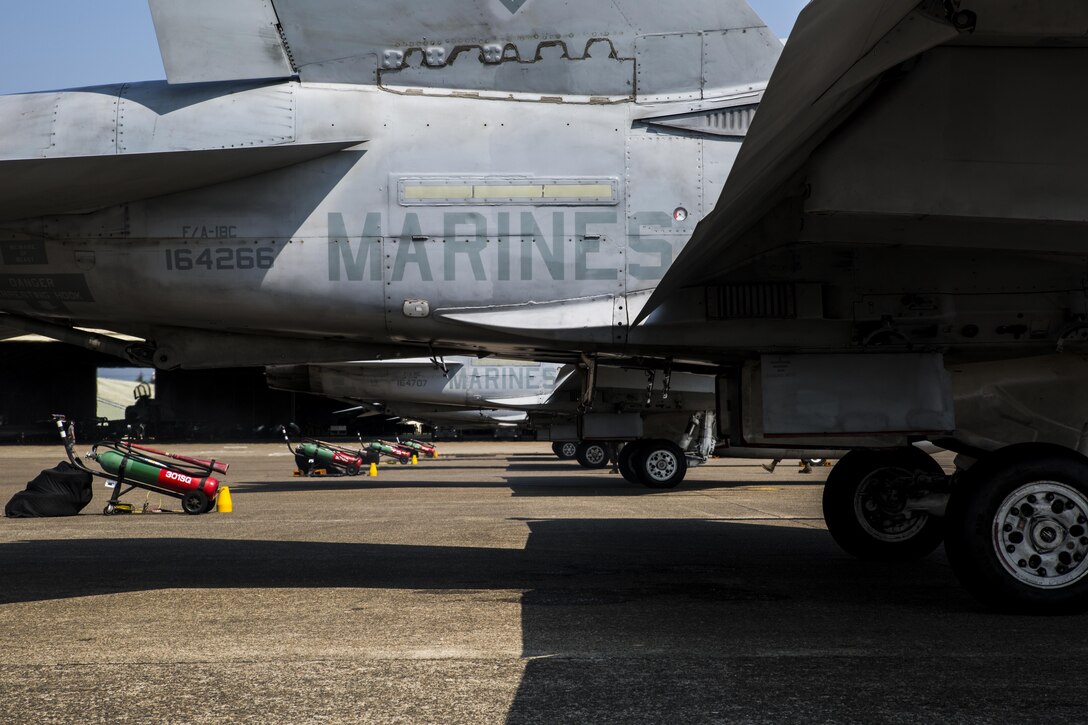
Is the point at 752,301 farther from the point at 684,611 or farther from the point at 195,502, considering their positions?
the point at 195,502

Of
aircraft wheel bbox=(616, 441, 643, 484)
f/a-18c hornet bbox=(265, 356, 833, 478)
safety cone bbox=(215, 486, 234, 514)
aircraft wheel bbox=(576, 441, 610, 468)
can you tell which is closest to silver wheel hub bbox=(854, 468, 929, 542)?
f/a-18c hornet bbox=(265, 356, 833, 478)

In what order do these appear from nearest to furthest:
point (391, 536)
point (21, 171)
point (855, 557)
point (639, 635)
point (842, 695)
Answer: point (842, 695) → point (639, 635) → point (21, 171) → point (855, 557) → point (391, 536)

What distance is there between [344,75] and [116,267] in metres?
2.18

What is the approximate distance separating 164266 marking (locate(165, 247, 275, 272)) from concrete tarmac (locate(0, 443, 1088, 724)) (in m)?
2.31

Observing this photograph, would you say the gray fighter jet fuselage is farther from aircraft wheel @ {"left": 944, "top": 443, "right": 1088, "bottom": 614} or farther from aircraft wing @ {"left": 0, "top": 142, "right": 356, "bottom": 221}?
aircraft wheel @ {"left": 944, "top": 443, "right": 1088, "bottom": 614}

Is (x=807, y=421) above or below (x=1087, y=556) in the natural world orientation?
above

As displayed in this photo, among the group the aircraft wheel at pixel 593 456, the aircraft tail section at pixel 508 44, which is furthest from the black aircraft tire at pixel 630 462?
the aircraft tail section at pixel 508 44

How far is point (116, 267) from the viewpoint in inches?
291

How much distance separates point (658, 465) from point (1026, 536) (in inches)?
592

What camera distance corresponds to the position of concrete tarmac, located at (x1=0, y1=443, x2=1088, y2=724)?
421 cm

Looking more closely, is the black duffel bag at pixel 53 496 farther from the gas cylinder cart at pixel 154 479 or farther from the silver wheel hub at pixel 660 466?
the silver wheel hub at pixel 660 466

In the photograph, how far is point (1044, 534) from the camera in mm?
6160

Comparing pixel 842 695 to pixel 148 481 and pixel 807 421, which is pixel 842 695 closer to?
pixel 807 421

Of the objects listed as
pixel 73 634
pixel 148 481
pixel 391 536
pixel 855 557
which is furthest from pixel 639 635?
pixel 148 481
